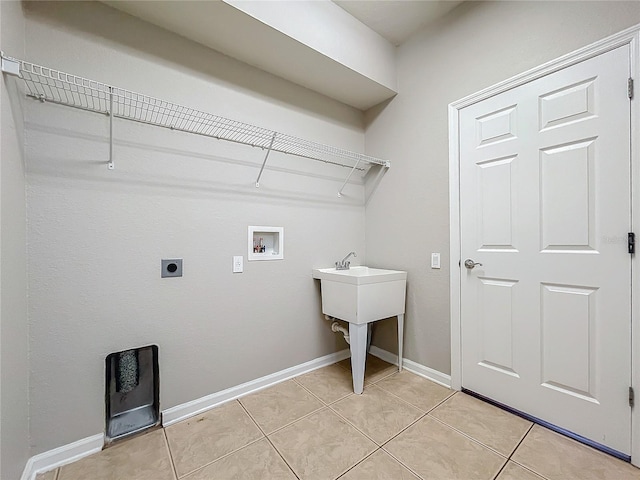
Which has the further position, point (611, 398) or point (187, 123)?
point (187, 123)

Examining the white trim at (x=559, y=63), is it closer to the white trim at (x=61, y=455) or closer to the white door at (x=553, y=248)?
the white door at (x=553, y=248)

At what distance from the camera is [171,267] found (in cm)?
160

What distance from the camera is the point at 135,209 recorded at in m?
1.50

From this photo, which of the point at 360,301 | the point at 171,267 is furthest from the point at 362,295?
the point at 171,267

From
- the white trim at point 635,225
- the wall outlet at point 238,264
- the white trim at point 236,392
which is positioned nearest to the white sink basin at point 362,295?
the white trim at point 236,392

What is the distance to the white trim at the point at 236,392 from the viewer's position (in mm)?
1603

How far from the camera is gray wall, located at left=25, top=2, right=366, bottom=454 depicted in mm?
1299

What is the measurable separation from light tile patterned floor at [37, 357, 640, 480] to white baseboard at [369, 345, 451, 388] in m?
0.16

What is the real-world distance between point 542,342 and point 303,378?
1609 mm

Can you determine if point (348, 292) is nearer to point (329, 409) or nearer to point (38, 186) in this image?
point (329, 409)

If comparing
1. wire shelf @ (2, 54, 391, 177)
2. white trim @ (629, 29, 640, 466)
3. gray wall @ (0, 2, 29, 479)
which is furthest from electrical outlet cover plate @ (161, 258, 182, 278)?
white trim @ (629, 29, 640, 466)

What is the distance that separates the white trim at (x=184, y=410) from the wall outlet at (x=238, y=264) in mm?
814

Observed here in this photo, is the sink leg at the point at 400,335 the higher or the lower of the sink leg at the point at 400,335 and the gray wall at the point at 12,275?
the lower

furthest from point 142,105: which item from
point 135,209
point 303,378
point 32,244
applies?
point 303,378
